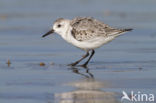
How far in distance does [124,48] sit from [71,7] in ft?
18.9

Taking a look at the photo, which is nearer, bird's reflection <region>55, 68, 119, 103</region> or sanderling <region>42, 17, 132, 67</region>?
bird's reflection <region>55, 68, 119, 103</region>

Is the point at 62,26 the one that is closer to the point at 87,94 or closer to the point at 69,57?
the point at 69,57

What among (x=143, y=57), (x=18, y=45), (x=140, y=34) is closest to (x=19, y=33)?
(x=18, y=45)

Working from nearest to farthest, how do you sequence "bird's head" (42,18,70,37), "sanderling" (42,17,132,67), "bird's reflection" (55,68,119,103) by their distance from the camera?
"bird's reflection" (55,68,119,103) → "sanderling" (42,17,132,67) → "bird's head" (42,18,70,37)

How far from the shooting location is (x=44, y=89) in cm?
835

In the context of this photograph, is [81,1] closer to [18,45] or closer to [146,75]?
[18,45]

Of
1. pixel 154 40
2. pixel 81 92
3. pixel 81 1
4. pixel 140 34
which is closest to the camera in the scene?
pixel 81 92

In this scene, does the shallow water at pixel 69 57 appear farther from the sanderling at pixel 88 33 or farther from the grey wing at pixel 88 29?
the grey wing at pixel 88 29

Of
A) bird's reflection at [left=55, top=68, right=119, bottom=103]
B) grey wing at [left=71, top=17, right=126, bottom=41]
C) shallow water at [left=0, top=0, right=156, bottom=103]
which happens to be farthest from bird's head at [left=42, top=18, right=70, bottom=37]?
bird's reflection at [left=55, top=68, right=119, bottom=103]

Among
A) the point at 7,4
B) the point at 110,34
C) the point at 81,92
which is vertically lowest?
the point at 81,92

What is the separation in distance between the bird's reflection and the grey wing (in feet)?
5.16

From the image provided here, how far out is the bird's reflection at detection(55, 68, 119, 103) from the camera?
25.1 ft

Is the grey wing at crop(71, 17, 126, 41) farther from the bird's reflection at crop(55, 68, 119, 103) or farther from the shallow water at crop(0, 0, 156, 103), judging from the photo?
the bird's reflection at crop(55, 68, 119, 103)

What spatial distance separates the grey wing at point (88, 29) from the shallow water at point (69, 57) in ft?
1.88
